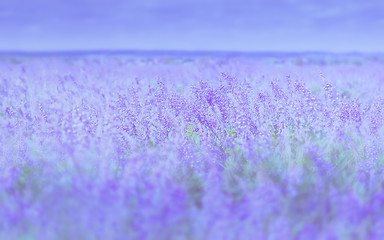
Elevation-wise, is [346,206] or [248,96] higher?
[248,96]

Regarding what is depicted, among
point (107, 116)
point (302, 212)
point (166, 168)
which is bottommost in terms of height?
point (302, 212)

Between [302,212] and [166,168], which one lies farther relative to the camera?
[166,168]

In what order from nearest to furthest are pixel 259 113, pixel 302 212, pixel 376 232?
pixel 376 232 < pixel 302 212 < pixel 259 113

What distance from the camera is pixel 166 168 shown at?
2.69 metres

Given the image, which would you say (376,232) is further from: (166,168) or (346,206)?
(166,168)

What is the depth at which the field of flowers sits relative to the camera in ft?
7.07

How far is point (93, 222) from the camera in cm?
213

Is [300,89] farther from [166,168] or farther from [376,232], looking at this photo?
[376,232]

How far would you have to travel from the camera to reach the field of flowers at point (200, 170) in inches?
84.9

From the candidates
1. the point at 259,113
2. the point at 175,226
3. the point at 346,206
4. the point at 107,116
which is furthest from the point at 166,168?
the point at 259,113

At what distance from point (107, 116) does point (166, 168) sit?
0.82m

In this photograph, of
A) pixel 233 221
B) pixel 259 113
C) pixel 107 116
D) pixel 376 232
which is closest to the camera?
pixel 376 232

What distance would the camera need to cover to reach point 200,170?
3.12m

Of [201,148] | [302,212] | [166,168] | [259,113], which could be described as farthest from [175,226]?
[259,113]
